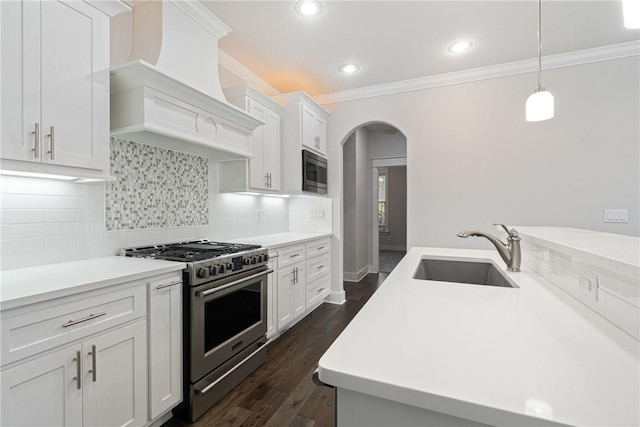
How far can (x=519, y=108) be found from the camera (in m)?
3.19

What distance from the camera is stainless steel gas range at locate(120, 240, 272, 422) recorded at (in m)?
1.80

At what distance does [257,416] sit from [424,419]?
162 cm

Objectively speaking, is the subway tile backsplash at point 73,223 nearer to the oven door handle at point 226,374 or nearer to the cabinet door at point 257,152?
the cabinet door at point 257,152

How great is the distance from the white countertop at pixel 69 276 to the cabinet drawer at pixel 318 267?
181 cm

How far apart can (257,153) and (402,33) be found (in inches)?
65.6

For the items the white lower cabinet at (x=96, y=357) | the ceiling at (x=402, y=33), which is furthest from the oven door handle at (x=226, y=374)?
the ceiling at (x=402, y=33)

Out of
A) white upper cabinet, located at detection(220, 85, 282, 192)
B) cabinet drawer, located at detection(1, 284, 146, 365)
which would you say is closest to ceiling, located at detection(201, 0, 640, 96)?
white upper cabinet, located at detection(220, 85, 282, 192)

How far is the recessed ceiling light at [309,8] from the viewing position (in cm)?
219

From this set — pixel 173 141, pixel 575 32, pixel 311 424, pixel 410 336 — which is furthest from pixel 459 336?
pixel 575 32

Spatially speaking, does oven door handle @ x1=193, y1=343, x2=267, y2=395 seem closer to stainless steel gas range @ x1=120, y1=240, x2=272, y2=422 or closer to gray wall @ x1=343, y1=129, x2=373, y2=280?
stainless steel gas range @ x1=120, y1=240, x2=272, y2=422

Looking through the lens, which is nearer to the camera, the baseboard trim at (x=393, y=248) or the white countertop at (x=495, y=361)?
the white countertop at (x=495, y=361)

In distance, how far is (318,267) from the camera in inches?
143

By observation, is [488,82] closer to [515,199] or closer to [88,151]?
[515,199]

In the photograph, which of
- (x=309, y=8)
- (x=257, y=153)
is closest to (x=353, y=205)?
(x=257, y=153)
